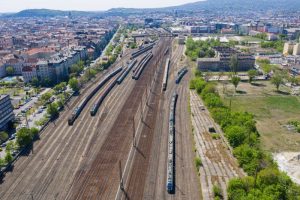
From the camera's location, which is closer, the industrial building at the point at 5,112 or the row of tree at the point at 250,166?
the row of tree at the point at 250,166

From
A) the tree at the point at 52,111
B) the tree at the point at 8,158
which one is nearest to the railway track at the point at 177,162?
the tree at the point at 8,158

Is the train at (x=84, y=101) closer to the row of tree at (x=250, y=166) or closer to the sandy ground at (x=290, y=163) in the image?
the row of tree at (x=250, y=166)

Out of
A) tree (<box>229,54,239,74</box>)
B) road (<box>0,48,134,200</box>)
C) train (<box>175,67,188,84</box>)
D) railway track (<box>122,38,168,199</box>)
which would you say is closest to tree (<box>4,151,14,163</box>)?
road (<box>0,48,134,200</box>)

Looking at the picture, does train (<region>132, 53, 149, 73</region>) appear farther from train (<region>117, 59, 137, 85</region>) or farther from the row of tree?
the row of tree

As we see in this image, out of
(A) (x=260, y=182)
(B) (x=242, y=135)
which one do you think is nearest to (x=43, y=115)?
(B) (x=242, y=135)

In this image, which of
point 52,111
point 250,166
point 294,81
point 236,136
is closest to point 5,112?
point 52,111

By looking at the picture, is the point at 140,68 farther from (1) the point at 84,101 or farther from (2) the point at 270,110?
(2) the point at 270,110

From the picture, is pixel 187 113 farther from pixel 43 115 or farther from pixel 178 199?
pixel 43 115
